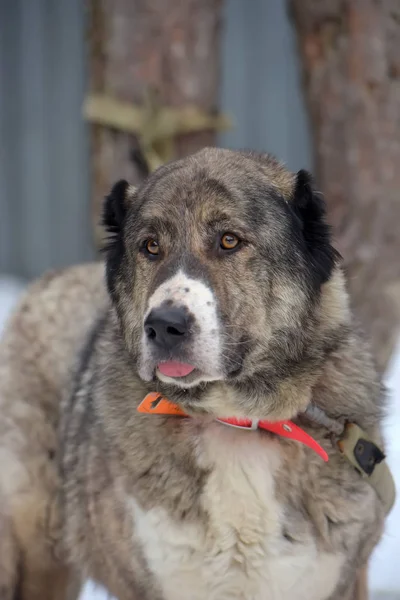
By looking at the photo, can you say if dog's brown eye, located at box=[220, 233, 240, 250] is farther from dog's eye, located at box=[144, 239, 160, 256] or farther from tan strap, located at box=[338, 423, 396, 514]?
tan strap, located at box=[338, 423, 396, 514]

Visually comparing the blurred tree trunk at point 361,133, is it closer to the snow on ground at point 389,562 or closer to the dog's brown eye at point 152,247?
the snow on ground at point 389,562

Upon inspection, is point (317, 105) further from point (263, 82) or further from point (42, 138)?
point (42, 138)

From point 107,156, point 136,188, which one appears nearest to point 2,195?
point 107,156

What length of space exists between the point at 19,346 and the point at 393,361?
2.68m

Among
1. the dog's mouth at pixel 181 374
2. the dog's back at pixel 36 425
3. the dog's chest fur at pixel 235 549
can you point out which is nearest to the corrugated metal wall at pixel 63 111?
the dog's back at pixel 36 425

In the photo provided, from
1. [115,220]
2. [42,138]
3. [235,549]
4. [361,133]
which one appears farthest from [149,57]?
[235,549]

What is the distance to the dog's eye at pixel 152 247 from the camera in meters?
2.66

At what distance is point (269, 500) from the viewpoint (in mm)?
2641

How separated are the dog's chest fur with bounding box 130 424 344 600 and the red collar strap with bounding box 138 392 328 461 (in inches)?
4.7

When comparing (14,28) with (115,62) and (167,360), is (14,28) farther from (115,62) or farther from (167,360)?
(167,360)

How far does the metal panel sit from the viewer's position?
286 inches

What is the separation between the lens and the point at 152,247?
8.77ft

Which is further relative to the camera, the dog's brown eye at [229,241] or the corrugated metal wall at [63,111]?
the corrugated metal wall at [63,111]

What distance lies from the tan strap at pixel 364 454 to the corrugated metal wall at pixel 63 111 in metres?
4.61
